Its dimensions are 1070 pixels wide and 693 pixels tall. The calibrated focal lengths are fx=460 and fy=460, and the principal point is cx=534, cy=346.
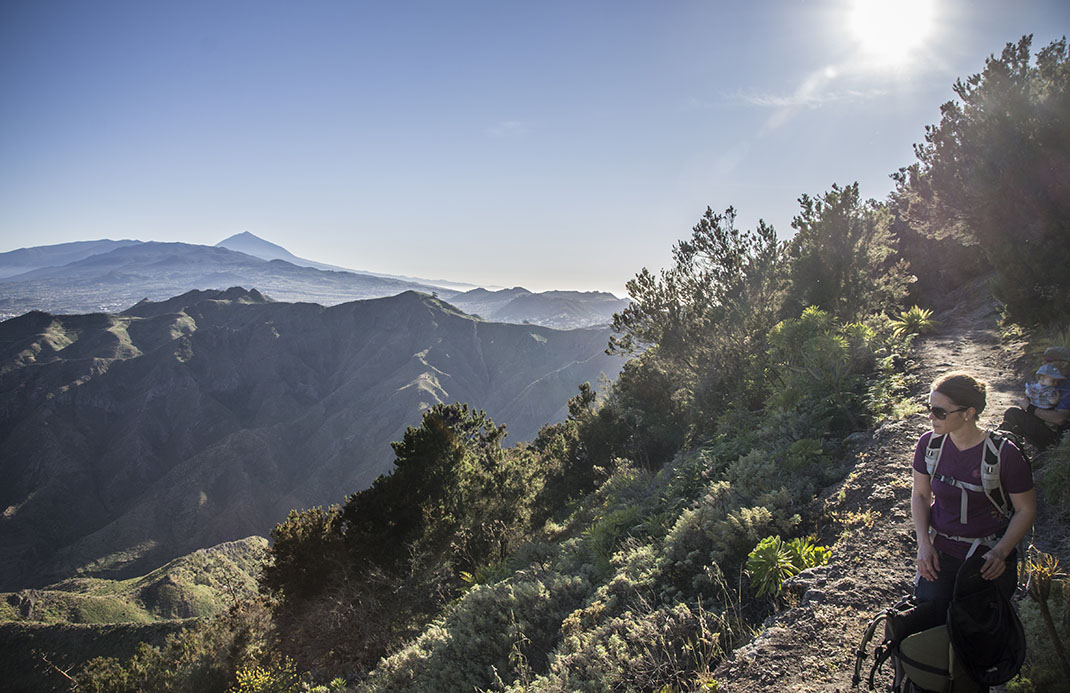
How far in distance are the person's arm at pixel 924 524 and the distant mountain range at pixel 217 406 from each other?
353 ft

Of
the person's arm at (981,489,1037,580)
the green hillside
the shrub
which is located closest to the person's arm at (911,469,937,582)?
the person's arm at (981,489,1037,580)

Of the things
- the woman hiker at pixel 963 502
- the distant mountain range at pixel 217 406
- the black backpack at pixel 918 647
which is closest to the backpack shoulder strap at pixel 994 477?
the woman hiker at pixel 963 502

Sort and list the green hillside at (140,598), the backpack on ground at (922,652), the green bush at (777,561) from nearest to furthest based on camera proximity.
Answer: the backpack on ground at (922,652)
the green bush at (777,561)
the green hillside at (140,598)

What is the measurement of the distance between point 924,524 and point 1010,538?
1.60 feet

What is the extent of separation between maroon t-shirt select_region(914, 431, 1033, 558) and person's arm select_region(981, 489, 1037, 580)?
0.05m

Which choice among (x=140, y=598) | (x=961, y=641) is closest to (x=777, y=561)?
(x=961, y=641)

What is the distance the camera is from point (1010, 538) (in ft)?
8.41

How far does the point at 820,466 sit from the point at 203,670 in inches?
620

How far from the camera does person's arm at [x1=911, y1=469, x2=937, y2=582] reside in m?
2.89

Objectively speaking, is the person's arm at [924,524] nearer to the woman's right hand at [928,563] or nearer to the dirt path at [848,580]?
the woman's right hand at [928,563]

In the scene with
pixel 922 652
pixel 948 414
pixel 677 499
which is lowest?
pixel 677 499

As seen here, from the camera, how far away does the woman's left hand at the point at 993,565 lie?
254 cm

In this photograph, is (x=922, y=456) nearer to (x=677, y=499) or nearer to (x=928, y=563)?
(x=928, y=563)

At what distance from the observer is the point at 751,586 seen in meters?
4.87
